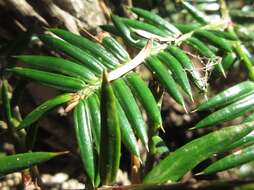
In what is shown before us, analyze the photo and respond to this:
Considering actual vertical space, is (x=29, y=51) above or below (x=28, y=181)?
above

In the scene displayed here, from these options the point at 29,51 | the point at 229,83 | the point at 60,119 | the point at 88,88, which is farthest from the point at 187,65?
the point at 229,83

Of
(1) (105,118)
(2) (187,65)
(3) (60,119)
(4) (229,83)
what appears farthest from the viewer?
(4) (229,83)

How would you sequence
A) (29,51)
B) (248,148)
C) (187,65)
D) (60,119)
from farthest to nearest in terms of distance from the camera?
(60,119)
(29,51)
(187,65)
(248,148)

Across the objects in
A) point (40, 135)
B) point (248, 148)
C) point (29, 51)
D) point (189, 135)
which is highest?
point (29, 51)

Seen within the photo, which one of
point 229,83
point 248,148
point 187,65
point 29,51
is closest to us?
point 248,148

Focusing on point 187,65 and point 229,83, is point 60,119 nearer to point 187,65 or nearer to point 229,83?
point 187,65

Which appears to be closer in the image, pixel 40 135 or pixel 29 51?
pixel 29 51

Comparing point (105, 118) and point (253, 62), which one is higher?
point (253, 62)

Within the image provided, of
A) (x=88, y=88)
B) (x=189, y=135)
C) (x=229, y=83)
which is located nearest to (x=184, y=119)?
(x=189, y=135)

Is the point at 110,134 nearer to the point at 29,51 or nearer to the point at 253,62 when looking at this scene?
the point at 253,62

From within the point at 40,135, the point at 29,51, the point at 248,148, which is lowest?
the point at 248,148
